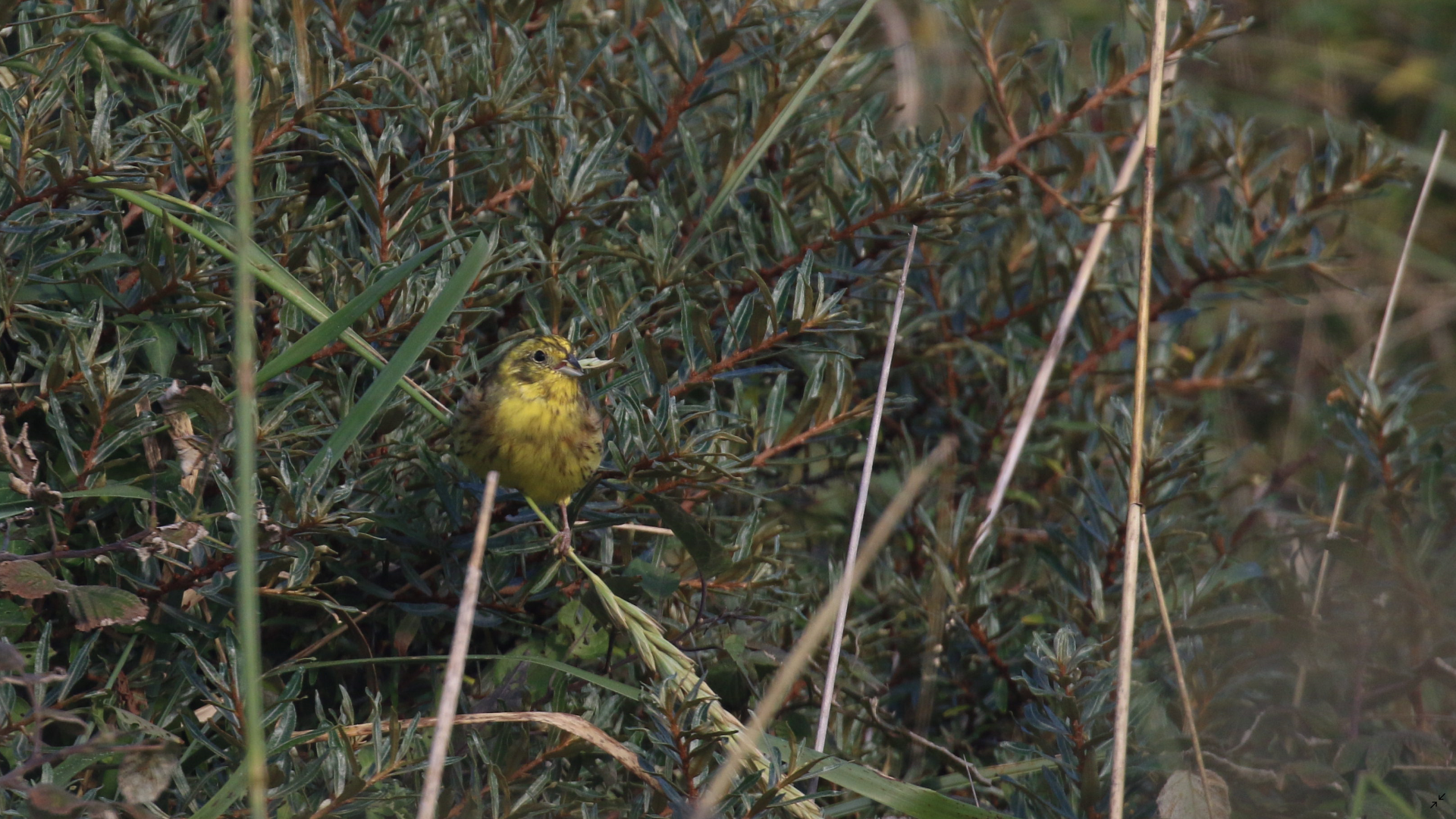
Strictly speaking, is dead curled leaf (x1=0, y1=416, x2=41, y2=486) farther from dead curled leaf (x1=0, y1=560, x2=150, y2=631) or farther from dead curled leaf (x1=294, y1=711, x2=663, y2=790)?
dead curled leaf (x1=294, y1=711, x2=663, y2=790)

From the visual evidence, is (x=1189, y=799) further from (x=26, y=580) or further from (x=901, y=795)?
(x=26, y=580)

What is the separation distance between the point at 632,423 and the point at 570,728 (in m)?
0.57

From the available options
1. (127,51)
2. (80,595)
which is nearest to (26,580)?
(80,595)

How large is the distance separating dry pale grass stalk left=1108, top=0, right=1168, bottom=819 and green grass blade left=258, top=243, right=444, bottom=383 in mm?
1272

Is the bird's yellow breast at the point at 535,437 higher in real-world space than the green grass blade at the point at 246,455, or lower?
lower

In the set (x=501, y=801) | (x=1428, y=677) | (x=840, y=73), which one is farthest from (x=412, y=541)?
(x=1428, y=677)

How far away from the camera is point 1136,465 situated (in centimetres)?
227

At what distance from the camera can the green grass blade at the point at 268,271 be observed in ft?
6.89

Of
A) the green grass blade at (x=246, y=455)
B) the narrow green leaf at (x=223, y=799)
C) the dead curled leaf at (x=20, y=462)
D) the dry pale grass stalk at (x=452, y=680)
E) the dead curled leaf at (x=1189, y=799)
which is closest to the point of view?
the green grass blade at (x=246, y=455)

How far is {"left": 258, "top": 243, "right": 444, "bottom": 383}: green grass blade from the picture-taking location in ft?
6.59

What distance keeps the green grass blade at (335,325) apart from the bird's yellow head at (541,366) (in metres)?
0.54

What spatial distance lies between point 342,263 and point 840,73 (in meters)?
1.56

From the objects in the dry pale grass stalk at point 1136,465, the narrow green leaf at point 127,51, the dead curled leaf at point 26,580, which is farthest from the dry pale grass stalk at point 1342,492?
the narrow green leaf at point 127,51

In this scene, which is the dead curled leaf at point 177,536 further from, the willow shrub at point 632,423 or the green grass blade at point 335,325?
the green grass blade at point 335,325
